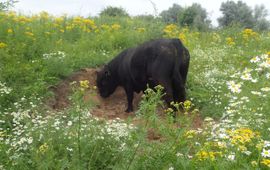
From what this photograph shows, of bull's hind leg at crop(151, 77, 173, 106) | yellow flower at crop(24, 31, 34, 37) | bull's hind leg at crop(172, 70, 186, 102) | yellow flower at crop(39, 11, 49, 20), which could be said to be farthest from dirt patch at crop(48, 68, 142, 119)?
yellow flower at crop(39, 11, 49, 20)

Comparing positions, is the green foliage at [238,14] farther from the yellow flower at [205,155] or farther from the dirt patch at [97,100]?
the yellow flower at [205,155]

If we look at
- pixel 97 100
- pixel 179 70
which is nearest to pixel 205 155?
pixel 179 70

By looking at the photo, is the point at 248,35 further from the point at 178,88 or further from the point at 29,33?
the point at 29,33

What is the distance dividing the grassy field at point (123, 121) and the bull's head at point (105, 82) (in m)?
0.48

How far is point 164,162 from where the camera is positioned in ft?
11.2

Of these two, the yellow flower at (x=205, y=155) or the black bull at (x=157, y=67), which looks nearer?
the yellow flower at (x=205, y=155)

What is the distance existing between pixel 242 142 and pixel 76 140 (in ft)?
4.55

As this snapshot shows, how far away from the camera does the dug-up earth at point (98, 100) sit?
6786 mm

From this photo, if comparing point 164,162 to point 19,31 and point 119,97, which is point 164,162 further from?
point 19,31

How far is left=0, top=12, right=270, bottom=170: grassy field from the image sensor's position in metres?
3.40

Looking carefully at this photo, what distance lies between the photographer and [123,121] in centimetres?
488

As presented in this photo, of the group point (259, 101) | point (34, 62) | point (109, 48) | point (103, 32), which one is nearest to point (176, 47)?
point (259, 101)

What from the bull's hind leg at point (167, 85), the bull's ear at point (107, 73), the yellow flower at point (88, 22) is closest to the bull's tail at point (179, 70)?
the bull's hind leg at point (167, 85)

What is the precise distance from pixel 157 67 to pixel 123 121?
1.94m
